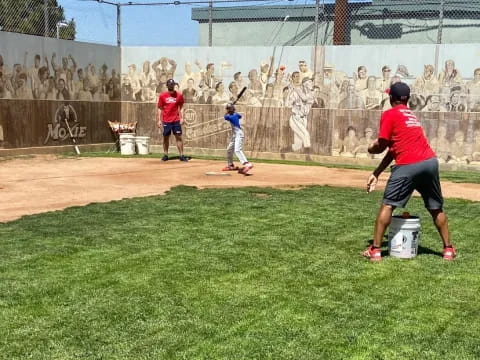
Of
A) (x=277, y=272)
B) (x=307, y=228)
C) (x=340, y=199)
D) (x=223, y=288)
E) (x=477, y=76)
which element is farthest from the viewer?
(x=477, y=76)

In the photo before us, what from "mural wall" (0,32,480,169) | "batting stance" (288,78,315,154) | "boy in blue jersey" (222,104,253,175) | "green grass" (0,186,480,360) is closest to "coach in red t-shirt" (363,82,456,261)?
"green grass" (0,186,480,360)

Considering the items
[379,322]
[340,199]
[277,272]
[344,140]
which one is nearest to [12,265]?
[277,272]

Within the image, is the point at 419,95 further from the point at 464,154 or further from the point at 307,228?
the point at 307,228

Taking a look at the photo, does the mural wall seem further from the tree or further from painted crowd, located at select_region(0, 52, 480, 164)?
the tree

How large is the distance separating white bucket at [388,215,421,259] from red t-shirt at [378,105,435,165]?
0.65 m

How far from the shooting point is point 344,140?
55.5 feet

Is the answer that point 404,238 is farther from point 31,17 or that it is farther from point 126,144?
point 31,17

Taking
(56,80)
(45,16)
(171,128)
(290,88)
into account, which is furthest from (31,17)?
(290,88)

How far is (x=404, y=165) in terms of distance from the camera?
18.9 feet

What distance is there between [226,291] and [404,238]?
2.15 m

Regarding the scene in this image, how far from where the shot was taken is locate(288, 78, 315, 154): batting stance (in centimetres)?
1714

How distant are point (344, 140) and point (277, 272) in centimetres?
1206

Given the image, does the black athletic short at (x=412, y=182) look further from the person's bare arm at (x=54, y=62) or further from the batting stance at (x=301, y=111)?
the person's bare arm at (x=54, y=62)

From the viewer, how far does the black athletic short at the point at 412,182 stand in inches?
225
